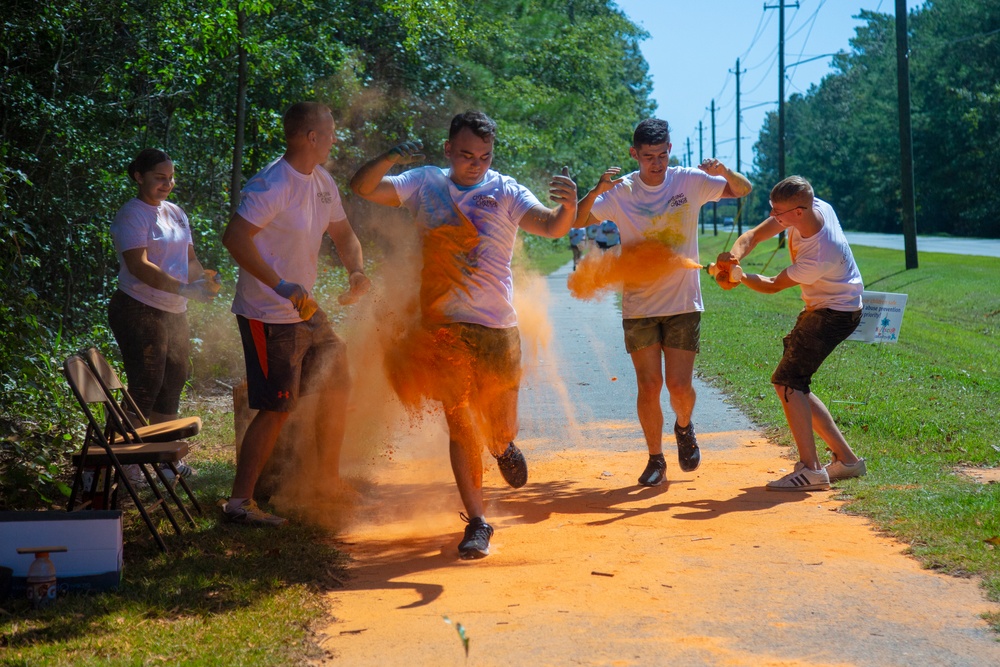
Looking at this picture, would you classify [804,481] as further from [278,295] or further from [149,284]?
[149,284]

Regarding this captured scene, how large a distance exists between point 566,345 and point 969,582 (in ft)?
34.0

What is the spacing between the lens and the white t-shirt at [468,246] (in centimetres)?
542

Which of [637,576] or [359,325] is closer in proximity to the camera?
[637,576]

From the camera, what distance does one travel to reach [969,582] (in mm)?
4629

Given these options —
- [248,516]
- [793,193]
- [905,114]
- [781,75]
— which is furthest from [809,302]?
[781,75]

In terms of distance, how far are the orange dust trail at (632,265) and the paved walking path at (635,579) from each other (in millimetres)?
455

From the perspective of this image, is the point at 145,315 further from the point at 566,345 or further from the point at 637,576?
the point at 566,345

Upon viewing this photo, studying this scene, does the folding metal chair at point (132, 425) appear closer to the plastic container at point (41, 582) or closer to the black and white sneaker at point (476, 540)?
the plastic container at point (41, 582)

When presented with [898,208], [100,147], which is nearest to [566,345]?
[100,147]

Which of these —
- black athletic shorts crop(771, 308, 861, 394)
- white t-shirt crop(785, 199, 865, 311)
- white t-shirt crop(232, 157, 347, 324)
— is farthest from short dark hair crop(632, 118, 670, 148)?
white t-shirt crop(232, 157, 347, 324)

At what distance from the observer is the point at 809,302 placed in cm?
670

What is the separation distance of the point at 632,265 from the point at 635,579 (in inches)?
102

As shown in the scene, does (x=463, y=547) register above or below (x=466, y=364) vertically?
below

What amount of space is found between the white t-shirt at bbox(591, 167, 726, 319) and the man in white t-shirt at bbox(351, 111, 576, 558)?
1.31 metres
